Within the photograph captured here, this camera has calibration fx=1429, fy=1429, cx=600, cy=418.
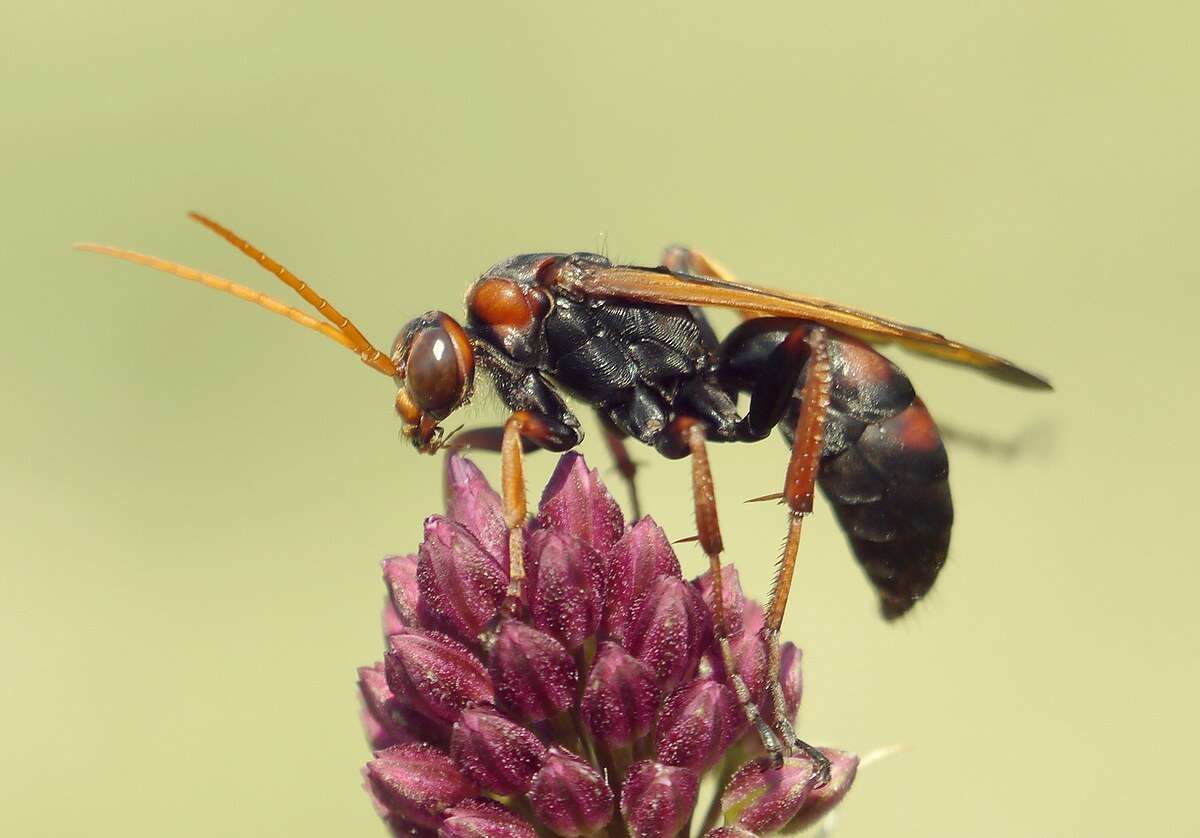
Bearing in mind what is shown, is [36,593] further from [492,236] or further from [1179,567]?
[1179,567]

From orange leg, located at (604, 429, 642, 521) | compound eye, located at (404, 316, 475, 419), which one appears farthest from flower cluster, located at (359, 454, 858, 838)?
orange leg, located at (604, 429, 642, 521)

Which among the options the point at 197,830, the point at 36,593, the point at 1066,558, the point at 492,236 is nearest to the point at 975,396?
the point at 1066,558

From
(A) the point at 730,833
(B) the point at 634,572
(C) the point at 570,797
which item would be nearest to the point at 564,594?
(B) the point at 634,572

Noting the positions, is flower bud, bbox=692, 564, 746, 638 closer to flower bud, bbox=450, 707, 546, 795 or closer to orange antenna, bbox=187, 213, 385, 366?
flower bud, bbox=450, 707, 546, 795

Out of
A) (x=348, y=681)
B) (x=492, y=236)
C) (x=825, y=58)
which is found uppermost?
(x=825, y=58)

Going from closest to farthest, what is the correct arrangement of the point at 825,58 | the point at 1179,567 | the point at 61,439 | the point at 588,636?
1. the point at 588,636
2. the point at 1179,567
3. the point at 61,439
4. the point at 825,58

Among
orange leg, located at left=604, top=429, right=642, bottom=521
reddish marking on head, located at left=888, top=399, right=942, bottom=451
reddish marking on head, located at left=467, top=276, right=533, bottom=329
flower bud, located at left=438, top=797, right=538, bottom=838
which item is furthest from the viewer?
orange leg, located at left=604, top=429, right=642, bottom=521
